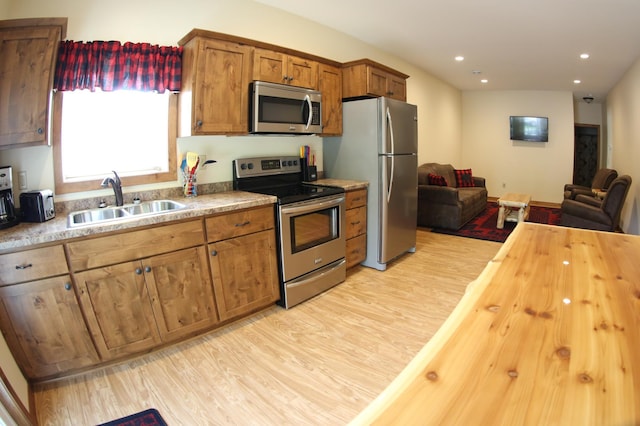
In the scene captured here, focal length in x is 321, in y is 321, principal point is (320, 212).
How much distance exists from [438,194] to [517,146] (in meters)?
3.81

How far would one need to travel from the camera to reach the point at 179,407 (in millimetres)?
1742

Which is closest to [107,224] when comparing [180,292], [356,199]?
[180,292]

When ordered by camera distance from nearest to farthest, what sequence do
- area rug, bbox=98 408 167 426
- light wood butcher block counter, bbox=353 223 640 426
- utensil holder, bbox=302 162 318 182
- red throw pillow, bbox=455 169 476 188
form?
light wood butcher block counter, bbox=353 223 640 426
area rug, bbox=98 408 167 426
utensil holder, bbox=302 162 318 182
red throw pillow, bbox=455 169 476 188

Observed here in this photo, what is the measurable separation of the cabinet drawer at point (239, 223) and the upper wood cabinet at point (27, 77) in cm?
110

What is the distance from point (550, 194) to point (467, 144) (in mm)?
2105

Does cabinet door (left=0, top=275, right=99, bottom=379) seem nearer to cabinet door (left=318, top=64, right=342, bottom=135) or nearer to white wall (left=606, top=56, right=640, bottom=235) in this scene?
cabinet door (left=318, top=64, right=342, bottom=135)

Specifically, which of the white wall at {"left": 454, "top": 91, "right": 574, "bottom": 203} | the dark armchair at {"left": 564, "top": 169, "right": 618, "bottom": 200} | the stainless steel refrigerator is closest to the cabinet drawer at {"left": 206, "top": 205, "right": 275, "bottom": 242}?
the stainless steel refrigerator

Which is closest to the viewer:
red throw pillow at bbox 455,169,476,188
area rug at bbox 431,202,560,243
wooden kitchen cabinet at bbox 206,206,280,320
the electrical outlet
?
the electrical outlet

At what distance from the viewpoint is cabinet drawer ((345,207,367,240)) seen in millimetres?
3249

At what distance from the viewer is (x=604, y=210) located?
12.5 ft

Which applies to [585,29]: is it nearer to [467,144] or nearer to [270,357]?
[270,357]

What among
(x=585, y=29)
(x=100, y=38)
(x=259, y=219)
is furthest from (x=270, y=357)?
(x=585, y=29)

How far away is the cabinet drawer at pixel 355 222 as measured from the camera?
325cm

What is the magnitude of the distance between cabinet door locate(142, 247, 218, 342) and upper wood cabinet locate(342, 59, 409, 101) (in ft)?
7.36
